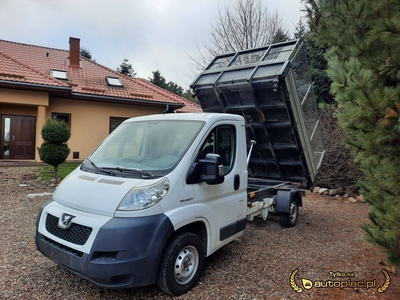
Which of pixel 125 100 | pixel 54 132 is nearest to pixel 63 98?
pixel 125 100

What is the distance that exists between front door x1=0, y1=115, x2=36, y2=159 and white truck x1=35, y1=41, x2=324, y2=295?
1152 cm

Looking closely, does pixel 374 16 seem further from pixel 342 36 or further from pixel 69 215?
pixel 69 215

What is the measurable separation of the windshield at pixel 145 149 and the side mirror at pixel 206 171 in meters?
0.23

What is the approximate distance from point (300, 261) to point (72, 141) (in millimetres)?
12966

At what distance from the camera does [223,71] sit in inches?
233

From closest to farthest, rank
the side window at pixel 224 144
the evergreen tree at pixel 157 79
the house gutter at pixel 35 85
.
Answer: the side window at pixel 224 144
the house gutter at pixel 35 85
the evergreen tree at pixel 157 79

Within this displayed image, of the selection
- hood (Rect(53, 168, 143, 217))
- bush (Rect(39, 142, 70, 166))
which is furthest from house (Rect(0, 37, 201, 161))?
hood (Rect(53, 168, 143, 217))

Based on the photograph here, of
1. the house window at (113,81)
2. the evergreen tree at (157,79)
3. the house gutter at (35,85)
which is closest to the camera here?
the house gutter at (35,85)

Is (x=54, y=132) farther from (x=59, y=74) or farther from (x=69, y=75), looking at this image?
(x=69, y=75)

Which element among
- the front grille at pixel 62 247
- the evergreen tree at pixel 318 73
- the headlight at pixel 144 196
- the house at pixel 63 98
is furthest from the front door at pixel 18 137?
the evergreen tree at pixel 318 73

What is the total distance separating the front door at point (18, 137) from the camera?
43.5 ft

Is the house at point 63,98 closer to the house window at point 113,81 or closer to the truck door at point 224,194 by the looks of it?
the house window at point 113,81

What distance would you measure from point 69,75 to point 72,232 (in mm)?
14881

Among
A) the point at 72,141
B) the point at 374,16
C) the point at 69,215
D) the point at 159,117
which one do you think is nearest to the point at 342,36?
the point at 374,16
